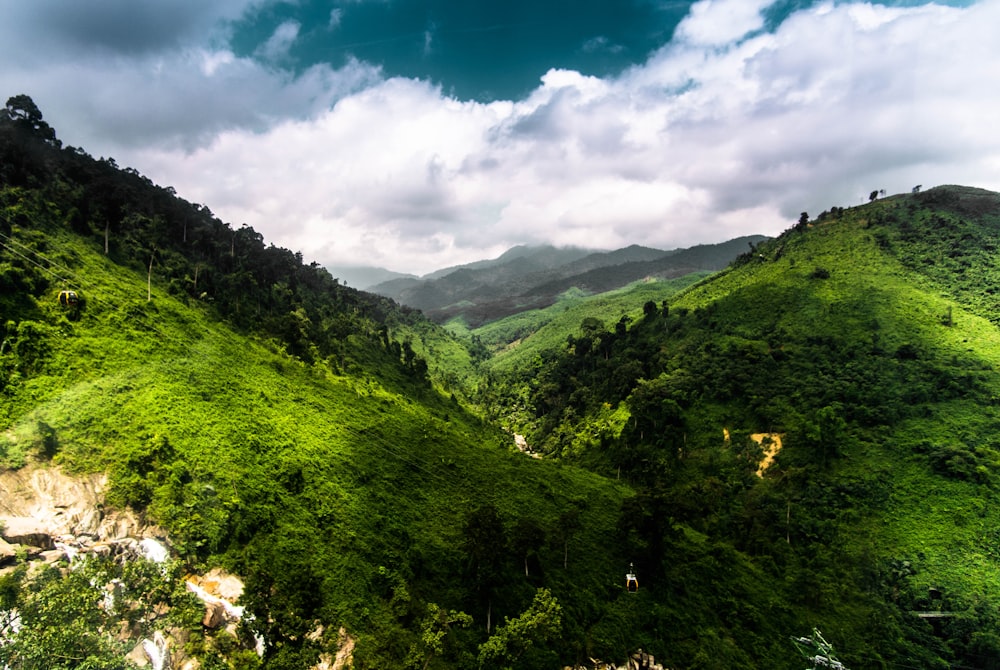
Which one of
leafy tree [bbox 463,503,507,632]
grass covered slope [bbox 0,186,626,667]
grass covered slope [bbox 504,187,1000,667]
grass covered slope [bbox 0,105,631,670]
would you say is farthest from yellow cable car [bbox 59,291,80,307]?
grass covered slope [bbox 504,187,1000,667]

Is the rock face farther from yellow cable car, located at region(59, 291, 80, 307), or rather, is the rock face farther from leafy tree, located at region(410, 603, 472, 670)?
leafy tree, located at region(410, 603, 472, 670)

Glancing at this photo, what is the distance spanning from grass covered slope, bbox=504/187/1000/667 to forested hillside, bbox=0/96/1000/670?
0.95 ft

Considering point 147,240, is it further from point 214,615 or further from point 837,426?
point 837,426

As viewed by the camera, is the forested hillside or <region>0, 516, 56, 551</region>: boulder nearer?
<region>0, 516, 56, 551</region>: boulder

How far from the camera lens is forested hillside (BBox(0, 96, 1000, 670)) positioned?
1185 inches

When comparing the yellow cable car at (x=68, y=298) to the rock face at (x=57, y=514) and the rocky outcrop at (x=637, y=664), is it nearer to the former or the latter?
the rock face at (x=57, y=514)

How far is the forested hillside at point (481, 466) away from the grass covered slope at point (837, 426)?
0.29 meters

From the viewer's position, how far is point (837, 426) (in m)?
56.3

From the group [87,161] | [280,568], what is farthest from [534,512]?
[87,161]

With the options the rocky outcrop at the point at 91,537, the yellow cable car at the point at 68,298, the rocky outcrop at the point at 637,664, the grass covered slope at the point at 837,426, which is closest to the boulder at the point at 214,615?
the rocky outcrop at the point at 91,537

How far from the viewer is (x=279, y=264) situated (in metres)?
87.9

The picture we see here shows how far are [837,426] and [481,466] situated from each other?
4089 centimetres

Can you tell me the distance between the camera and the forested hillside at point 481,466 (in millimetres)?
30094

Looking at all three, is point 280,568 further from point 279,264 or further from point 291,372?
point 279,264
